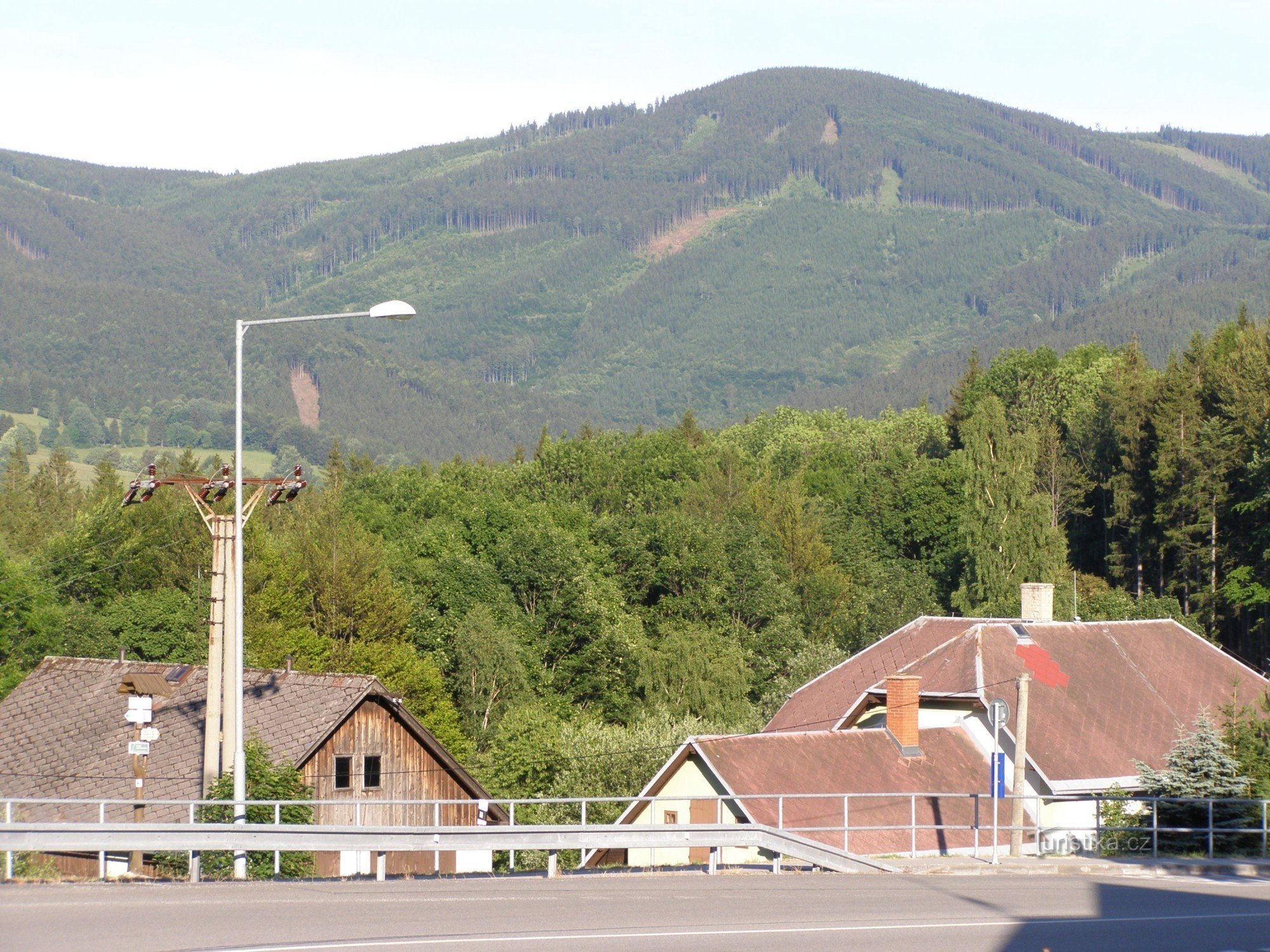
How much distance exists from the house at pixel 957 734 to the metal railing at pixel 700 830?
133mm

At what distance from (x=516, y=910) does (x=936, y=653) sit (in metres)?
25.6

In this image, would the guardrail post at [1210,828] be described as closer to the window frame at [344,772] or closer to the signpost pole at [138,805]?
the signpost pole at [138,805]

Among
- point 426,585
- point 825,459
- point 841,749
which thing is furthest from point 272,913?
point 825,459

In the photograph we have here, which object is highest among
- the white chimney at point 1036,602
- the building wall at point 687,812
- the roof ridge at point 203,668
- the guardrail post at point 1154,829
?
the white chimney at point 1036,602

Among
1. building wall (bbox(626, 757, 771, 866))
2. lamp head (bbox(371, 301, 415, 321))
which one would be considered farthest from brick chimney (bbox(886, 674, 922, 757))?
lamp head (bbox(371, 301, 415, 321))

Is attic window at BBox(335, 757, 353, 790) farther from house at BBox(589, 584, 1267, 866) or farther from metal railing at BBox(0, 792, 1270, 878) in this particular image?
house at BBox(589, 584, 1267, 866)

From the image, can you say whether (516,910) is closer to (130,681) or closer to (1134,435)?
(130,681)

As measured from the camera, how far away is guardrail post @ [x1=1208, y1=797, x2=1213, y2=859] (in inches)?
920

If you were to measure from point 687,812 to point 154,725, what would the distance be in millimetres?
14411

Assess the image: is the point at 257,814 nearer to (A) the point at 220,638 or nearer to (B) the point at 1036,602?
(A) the point at 220,638

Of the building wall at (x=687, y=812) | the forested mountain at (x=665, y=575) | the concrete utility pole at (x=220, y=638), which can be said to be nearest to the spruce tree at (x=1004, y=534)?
the forested mountain at (x=665, y=575)

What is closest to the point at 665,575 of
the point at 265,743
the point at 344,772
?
the point at 344,772

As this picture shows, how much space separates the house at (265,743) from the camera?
3672cm

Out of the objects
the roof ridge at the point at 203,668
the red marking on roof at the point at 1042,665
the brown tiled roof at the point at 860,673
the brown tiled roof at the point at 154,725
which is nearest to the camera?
the brown tiled roof at the point at 154,725
